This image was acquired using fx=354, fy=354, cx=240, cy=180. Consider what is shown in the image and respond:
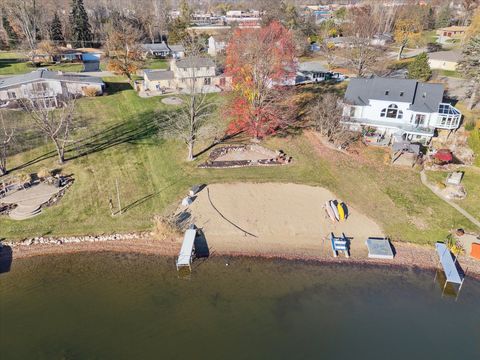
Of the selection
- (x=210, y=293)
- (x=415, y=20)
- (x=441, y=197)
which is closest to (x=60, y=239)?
(x=210, y=293)

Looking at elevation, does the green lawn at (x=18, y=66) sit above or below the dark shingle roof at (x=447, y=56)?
below

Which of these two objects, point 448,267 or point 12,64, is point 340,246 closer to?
point 448,267

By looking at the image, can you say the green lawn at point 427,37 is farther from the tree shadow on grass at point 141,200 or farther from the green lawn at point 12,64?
the green lawn at point 12,64

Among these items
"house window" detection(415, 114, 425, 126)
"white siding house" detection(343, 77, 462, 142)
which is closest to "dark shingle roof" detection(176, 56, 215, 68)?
"white siding house" detection(343, 77, 462, 142)

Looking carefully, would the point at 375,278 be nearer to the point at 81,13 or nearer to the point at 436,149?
the point at 436,149

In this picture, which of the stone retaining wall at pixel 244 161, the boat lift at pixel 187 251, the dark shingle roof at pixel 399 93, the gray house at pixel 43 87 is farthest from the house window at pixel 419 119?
the gray house at pixel 43 87
